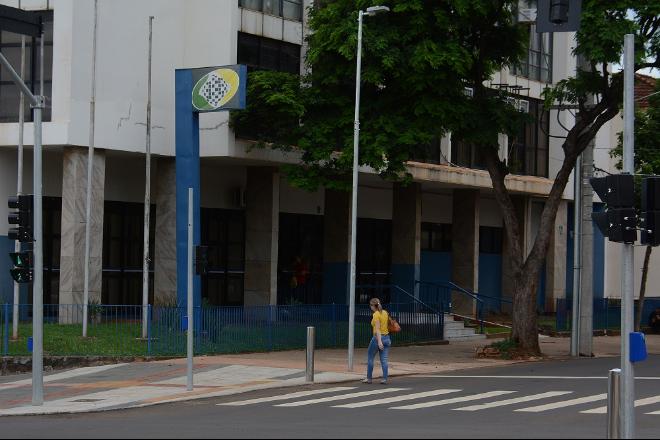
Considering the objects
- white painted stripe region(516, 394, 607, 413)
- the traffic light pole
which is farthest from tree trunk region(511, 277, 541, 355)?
the traffic light pole

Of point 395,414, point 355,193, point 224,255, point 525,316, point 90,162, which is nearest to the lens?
point 395,414

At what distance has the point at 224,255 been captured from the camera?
40.6m

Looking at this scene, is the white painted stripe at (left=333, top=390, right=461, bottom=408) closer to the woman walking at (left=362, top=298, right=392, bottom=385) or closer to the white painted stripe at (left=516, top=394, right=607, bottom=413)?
the woman walking at (left=362, top=298, right=392, bottom=385)

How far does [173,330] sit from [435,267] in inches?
833

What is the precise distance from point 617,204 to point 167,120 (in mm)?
21210

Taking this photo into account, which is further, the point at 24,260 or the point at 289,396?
the point at 289,396

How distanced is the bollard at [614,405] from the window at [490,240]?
3563 cm

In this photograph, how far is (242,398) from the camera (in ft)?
78.5

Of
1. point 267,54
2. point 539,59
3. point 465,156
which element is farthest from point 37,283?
point 539,59

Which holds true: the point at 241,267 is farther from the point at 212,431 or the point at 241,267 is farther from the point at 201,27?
the point at 212,431

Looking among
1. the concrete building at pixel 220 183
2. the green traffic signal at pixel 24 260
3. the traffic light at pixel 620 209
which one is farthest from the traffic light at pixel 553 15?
the concrete building at pixel 220 183

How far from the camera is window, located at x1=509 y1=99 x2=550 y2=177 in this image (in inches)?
1922

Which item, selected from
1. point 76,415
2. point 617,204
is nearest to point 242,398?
point 76,415

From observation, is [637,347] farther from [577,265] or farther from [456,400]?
[577,265]
